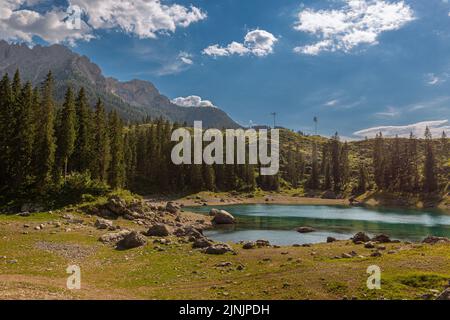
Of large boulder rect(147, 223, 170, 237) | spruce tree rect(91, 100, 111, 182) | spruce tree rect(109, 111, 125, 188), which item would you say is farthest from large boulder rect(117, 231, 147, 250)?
spruce tree rect(109, 111, 125, 188)

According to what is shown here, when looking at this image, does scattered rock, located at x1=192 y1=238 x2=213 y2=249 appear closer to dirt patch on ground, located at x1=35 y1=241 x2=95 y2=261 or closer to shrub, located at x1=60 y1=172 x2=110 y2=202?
dirt patch on ground, located at x1=35 y1=241 x2=95 y2=261

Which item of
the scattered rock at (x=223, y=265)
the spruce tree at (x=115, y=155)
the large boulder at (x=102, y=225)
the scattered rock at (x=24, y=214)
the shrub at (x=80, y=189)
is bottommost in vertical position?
the scattered rock at (x=223, y=265)

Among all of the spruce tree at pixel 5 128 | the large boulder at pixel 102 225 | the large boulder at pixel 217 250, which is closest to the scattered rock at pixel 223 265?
the large boulder at pixel 217 250

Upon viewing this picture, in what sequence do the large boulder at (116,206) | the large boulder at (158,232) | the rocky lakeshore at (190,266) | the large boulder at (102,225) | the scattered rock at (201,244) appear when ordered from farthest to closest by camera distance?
the large boulder at (116,206), the large boulder at (102,225), the large boulder at (158,232), the scattered rock at (201,244), the rocky lakeshore at (190,266)

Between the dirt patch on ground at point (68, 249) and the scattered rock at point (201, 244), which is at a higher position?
the dirt patch on ground at point (68, 249)

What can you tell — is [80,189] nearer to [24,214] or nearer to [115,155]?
[24,214]

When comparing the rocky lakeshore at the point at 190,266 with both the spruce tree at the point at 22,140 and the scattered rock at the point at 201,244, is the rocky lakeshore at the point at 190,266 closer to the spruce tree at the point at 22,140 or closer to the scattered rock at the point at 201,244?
the scattered rock at the point at 201,244

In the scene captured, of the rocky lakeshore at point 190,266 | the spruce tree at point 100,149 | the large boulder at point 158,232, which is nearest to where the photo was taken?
the rocky lakeshore at point 190,266

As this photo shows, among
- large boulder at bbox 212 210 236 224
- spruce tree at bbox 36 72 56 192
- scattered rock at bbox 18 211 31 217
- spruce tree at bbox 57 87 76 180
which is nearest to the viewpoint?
scattered rock at bbox 18 211 31 217

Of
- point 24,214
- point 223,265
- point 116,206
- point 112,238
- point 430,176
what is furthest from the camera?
point 430,176

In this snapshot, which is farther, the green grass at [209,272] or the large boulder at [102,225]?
the large boulder at [102,225]

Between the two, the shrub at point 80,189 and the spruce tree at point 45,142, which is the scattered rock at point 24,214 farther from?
the spruce tree at point 45,142

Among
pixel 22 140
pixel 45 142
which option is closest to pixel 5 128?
pixel 22 140
